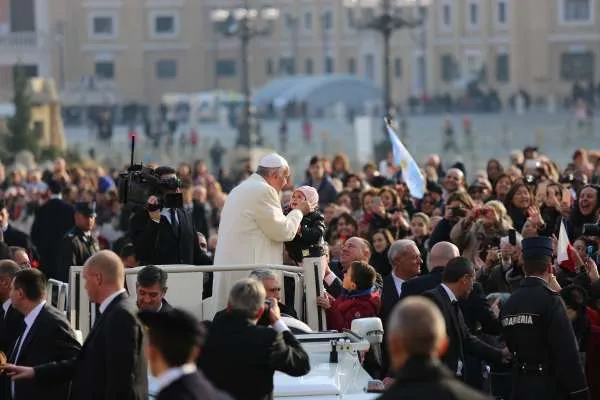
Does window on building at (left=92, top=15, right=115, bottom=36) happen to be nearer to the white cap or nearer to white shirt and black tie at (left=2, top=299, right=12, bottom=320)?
the white cap

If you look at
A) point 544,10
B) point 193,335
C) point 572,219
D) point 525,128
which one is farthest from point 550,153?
point 193,335

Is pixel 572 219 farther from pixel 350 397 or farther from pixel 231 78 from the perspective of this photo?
pixel 231 78

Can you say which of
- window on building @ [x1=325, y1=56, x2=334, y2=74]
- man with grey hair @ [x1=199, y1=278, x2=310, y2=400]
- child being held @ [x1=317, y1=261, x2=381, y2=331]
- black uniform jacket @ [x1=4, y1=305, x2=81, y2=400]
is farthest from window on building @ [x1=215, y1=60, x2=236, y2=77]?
man with grey hair @ [x1=199, y1=278, x2=310, y2=400]

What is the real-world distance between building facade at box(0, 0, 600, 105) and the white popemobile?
248ft

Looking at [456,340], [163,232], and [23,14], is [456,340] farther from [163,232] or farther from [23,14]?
[23,14]

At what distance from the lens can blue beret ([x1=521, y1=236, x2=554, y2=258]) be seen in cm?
1101

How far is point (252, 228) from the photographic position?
472 inches

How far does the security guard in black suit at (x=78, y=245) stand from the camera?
16172mm

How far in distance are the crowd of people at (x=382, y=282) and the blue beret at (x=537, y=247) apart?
0.05ft

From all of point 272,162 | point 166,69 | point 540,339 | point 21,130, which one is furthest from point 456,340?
point 166,69

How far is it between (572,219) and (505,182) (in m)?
2.64

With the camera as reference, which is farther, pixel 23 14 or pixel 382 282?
pixel 23 14

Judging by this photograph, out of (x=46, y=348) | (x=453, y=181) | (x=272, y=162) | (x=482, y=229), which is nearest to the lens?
(x=46, y=348)

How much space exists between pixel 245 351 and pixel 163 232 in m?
4.17
